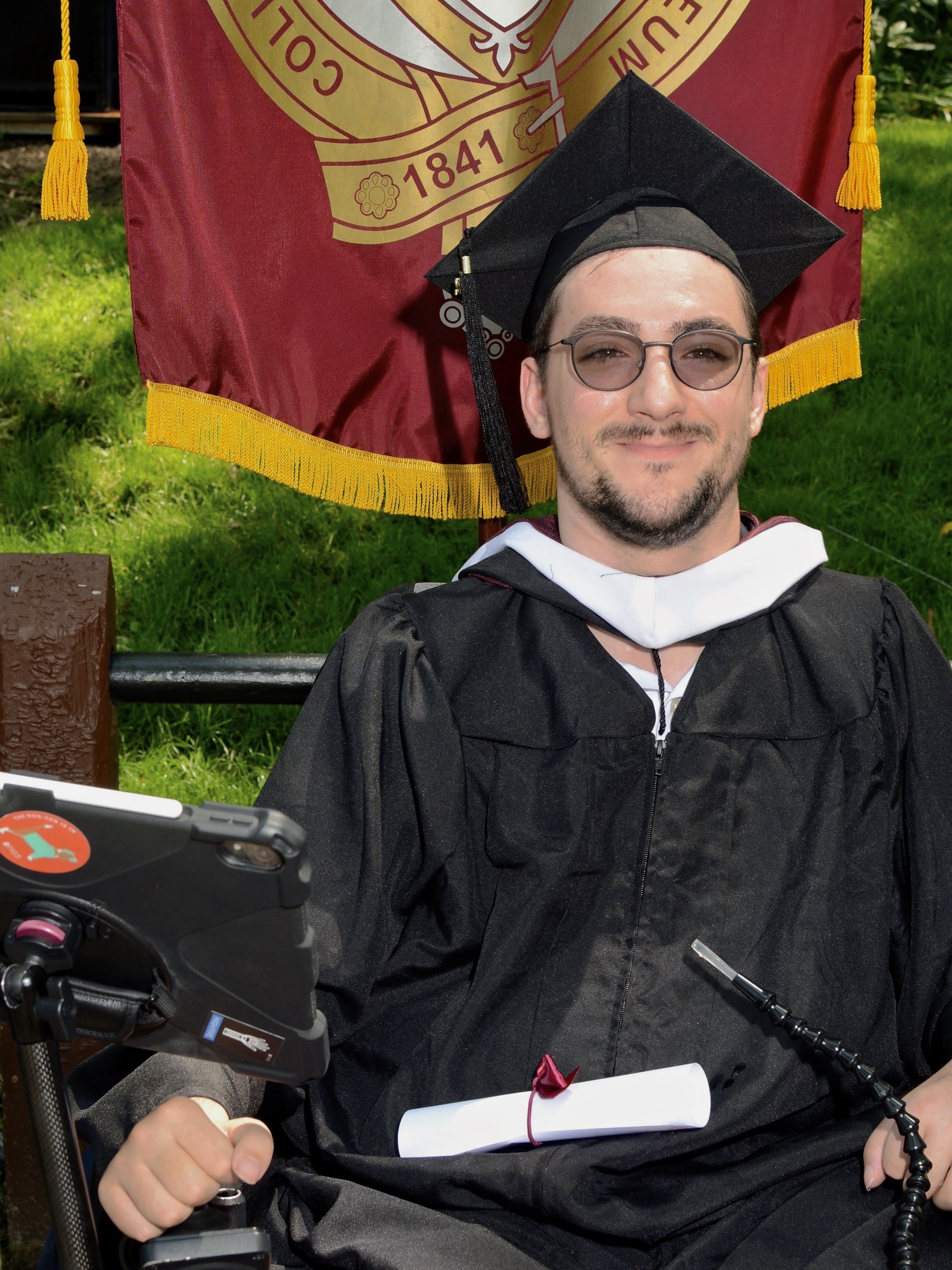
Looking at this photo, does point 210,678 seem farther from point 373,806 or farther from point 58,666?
point 373,806

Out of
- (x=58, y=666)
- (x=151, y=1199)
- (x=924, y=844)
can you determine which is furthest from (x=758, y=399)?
(x=151, y=1199)

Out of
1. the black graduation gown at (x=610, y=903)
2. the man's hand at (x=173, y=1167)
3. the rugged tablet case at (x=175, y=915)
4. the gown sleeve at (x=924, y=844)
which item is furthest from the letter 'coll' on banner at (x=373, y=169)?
the rugged tablet case at (x=175, y=915)

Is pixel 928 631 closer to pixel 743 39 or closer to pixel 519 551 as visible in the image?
pixel 519 551

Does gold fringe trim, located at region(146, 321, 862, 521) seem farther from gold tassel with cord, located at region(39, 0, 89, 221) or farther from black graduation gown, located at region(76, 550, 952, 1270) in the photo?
black graduation gown, located at region(76, 550, 952, 1270)

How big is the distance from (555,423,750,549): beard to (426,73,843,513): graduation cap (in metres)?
0.33

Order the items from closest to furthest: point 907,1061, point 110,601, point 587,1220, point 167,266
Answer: point 587,1220
point 907,1061
point 110,601
point 167,266

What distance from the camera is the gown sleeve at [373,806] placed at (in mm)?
2072

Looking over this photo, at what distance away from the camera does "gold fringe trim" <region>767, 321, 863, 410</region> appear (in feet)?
9.97

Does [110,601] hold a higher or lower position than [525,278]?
lower

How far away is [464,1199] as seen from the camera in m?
1.87

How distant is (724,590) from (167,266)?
1402mm

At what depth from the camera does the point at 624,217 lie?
92.9 inches

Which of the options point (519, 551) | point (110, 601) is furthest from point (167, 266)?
point (519, 551)

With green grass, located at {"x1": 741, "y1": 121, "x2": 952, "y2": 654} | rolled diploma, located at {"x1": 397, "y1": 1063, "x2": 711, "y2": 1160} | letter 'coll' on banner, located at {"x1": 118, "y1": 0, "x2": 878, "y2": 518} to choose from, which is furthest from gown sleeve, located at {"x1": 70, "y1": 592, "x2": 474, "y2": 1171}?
green grass, located at {"x1": 741, "y1": 121, "x2": 952, "y2": 654}
